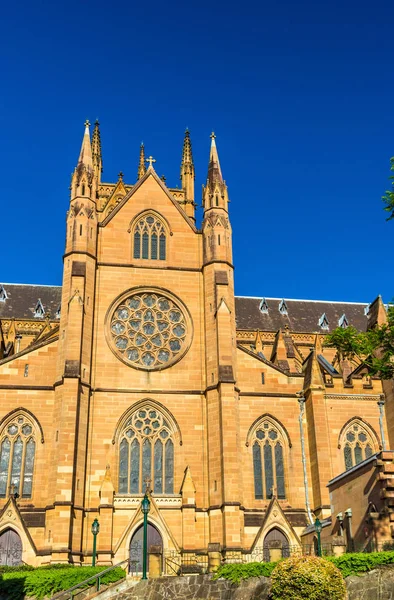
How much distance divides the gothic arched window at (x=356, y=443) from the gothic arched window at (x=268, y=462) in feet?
10.6

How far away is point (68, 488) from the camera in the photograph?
98.1 feet

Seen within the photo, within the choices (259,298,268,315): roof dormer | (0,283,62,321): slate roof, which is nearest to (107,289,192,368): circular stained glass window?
(0,283,62,321): slate roof

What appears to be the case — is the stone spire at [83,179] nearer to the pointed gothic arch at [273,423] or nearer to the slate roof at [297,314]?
the pointed gothic arch at [273,423]

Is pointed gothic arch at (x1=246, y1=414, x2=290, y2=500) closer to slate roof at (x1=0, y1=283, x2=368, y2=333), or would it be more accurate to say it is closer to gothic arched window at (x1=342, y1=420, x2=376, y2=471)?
gothic arched window at (x1=342, y1=420, x2=376, y2=471)

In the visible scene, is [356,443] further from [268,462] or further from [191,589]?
[191,589]

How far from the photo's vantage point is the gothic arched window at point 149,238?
124 feet

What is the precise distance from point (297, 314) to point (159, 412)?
24066mm

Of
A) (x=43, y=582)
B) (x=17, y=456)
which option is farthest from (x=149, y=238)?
(x=43, y=582)

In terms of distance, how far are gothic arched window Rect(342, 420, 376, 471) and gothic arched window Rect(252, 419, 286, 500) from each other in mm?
3241

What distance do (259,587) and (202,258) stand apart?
63.3 ft

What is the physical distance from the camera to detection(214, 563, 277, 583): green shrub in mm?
22359

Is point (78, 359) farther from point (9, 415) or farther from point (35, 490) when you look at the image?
point (35, 490)

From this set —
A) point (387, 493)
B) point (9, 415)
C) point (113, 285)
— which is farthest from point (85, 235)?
point (387, 493)

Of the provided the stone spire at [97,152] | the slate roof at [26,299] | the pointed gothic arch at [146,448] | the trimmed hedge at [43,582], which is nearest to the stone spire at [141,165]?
the stone spire at [97,152]
